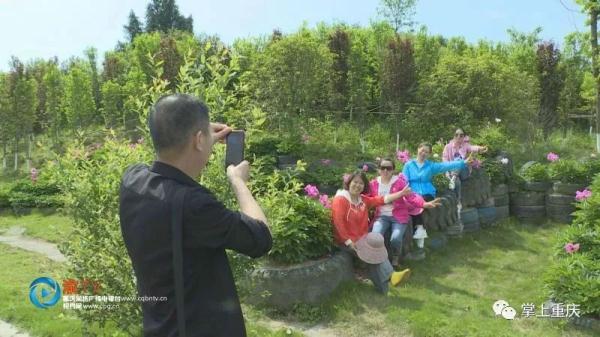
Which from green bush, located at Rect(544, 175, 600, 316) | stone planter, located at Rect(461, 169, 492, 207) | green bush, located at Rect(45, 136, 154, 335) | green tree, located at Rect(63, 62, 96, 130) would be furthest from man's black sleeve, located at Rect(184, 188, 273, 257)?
green tree, located at Rect(63, 62, 96, 130)

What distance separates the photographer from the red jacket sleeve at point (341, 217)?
6.35 m

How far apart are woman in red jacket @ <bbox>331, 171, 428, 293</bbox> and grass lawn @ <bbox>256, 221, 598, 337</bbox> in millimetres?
162

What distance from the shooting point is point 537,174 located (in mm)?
10172

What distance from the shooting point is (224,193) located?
3.41 metres

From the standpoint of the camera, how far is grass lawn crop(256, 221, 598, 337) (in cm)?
527

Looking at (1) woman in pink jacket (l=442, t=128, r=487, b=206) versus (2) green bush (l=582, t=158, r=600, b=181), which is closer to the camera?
(1) woman in pink jacket (l=442, t=128, r=487, b=206)

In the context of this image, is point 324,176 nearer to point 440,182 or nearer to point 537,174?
point 440,182

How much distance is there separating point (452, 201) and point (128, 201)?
7.57 meters

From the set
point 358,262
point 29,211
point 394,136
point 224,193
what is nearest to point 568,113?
point 394,136

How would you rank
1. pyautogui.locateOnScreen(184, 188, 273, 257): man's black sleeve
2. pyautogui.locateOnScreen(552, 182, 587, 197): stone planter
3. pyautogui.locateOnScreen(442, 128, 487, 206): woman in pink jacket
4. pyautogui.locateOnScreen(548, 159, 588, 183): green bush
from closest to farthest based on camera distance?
pyautogui.locateOnScreen(184, 188, 273, 257): man's black sleeve, pyautogui.locateOnScreen(442, 128, 487, 206): woman in pink jacket, pyautogui.locateOnScreen(552, 182, 587, 197): stone planter, pyautogui.locateOnScreen(548, 159, 588, 183): green bush

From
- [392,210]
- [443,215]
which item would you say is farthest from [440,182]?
[392,210]

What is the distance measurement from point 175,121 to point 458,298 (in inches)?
209

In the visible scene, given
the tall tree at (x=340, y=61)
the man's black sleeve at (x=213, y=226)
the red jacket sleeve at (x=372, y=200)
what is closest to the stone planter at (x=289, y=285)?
the red jacket sleeve at (x=372, y=200)

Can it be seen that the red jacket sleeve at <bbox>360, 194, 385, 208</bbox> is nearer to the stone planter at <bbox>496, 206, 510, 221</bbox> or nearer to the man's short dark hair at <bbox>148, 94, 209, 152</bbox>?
the stone planter at <bbox>496, 206, 510, 221</bbox>
